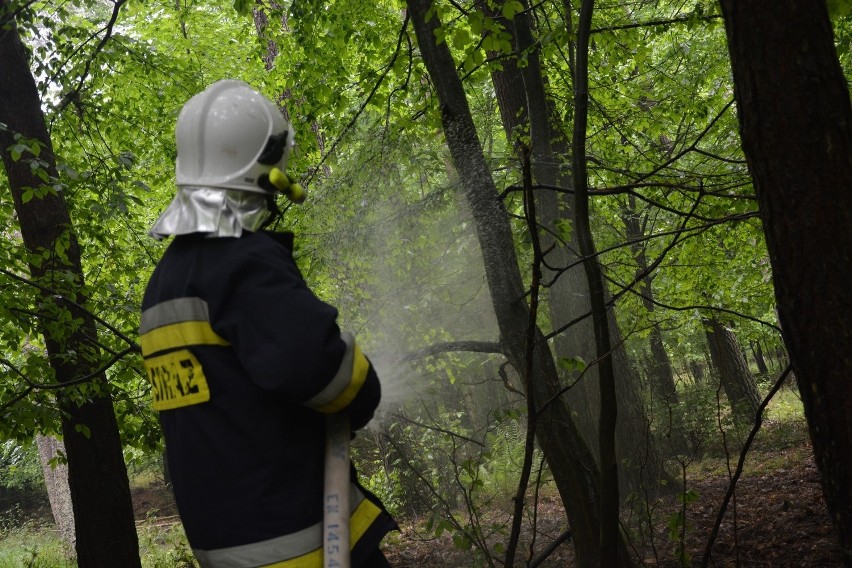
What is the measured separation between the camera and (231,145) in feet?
7.14

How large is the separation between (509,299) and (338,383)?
2115mm

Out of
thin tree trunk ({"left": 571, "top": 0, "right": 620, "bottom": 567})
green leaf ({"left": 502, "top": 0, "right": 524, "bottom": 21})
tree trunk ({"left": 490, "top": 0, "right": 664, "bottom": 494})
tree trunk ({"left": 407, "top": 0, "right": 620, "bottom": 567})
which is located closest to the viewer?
thin tree trunk ({"left": 571, "top": 0, "right": 620, "bottom": 567})

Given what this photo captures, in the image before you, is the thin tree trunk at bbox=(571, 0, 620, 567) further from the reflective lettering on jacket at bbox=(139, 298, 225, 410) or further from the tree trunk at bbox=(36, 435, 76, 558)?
the tree trunk at bbox=(36, 435, 76, 558)

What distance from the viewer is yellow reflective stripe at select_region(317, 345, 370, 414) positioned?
6.27 ft

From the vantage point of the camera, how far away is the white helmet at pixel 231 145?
217cm

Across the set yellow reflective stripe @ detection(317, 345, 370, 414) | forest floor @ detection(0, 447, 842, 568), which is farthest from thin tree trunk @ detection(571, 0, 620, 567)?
yellow reflective stripe @ detection(317, 345, 370, 414)

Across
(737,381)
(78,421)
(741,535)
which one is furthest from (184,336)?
(737,381)

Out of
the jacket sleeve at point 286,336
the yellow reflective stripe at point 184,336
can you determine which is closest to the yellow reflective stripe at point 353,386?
the jacket sleeve at point 286,336

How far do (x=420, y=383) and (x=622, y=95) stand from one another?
20.7ft

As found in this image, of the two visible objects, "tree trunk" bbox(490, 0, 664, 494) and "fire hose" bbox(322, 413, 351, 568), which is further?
"tree trunk" bbox(490, 0, 664, 494)

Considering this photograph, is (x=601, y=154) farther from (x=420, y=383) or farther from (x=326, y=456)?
(x=326, y=456)

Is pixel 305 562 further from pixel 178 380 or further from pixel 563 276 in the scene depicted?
pixel 563 276

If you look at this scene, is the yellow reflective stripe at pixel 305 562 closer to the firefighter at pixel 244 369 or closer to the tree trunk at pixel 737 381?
the firefighter at pixel 244 369

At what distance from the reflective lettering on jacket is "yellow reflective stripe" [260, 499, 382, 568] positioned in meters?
0.46
